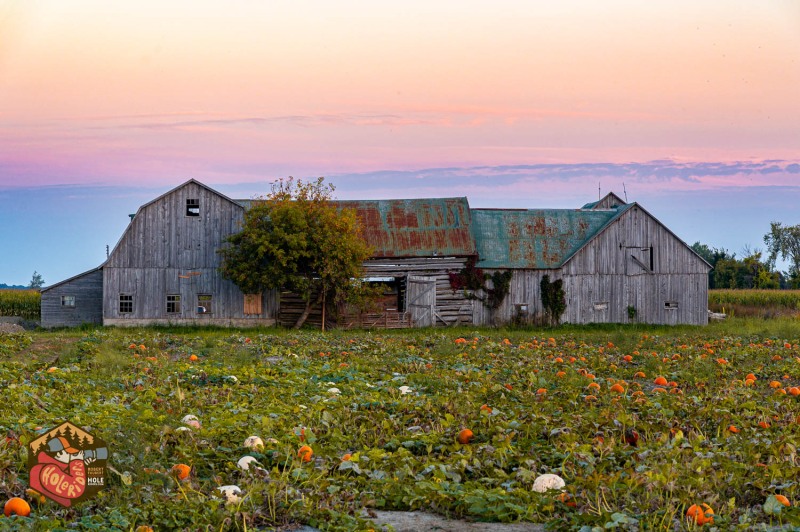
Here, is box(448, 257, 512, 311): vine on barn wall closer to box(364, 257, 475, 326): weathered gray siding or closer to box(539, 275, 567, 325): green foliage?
box(364, 257, 475, 326): weathered gray siding

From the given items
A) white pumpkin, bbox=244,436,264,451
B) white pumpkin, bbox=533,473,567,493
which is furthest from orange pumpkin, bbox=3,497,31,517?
white pumpkin, bbox=533,473,567,493

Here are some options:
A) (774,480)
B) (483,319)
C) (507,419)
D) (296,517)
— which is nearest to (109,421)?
(296,517)

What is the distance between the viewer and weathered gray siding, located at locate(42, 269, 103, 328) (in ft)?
116

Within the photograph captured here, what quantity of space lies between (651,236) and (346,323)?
14.2m

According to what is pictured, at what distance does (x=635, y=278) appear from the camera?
3662cm

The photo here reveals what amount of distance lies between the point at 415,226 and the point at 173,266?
10574mm

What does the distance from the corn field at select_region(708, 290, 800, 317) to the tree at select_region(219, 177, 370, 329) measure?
22440mm

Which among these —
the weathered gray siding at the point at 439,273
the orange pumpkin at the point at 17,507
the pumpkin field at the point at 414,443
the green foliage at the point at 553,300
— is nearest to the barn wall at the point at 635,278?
the green foliage at the point at 553,300

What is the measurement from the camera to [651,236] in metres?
37.0

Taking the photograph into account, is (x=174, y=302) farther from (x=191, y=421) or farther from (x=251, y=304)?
(x=191, y=421)

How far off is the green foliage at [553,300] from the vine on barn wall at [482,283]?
1619 mm

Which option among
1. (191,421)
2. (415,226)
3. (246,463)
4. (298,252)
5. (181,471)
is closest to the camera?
(181,471)

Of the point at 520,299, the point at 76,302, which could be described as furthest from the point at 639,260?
the point at 76,302

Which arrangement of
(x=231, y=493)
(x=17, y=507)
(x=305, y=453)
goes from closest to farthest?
(x=17, y=507), (x=231, y=493), (x=305, y=453)
